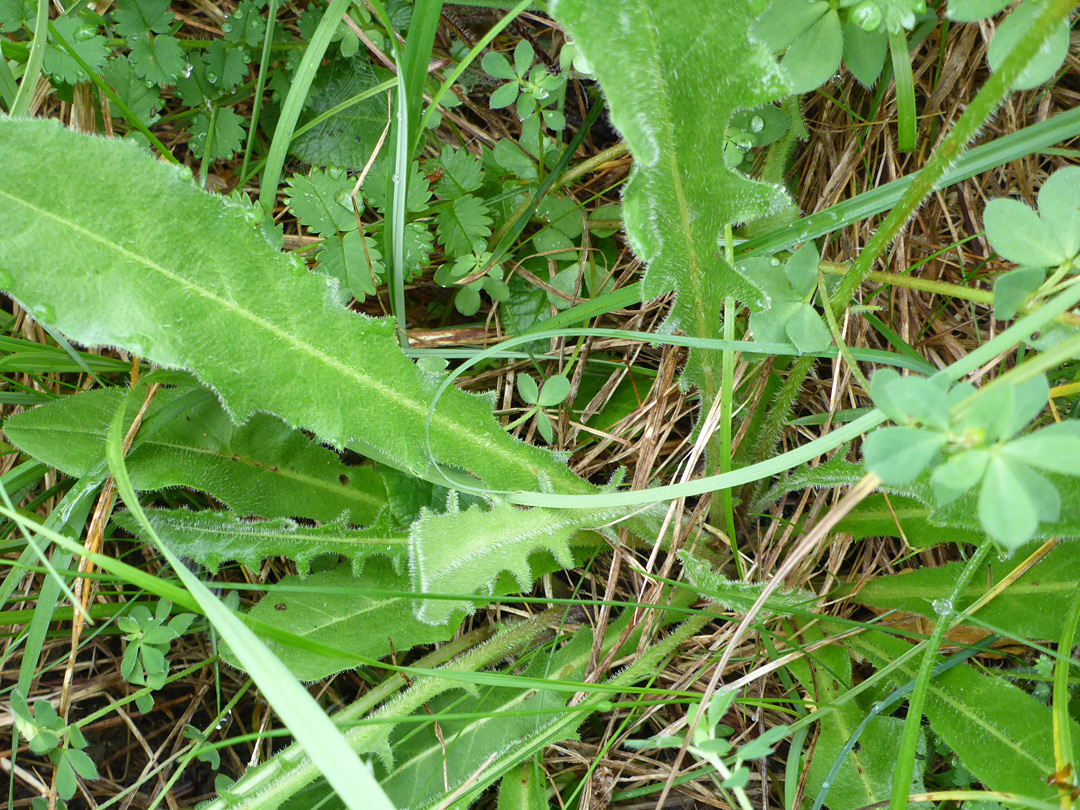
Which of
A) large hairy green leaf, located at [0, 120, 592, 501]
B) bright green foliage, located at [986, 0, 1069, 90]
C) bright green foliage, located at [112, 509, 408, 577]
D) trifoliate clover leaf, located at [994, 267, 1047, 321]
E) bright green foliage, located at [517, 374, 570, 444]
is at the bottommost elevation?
bright green foliage, located at [112, 509, 408, 577]

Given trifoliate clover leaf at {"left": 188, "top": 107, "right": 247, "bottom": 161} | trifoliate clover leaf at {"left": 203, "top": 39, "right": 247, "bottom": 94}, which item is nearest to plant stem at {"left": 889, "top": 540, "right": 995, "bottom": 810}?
trifoliate clover leaf at {"left": 188, "top": 107, "right": 247, "bottom": 161}

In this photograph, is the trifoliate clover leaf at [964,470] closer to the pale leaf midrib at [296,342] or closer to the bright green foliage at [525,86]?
the pale leaf midrib at [296,342]

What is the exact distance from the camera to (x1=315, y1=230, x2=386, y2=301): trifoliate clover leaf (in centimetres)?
218

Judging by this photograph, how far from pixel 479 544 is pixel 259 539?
2.08 feet

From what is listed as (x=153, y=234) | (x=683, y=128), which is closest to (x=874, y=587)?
(x=683, y=128)

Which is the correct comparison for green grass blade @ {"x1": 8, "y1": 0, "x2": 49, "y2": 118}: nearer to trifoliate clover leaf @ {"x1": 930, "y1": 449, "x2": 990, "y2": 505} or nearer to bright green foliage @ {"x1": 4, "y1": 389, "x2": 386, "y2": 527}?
bright green foliage @ {"x1": 4, "y1": 389, "x2": 386, "y2": 527}

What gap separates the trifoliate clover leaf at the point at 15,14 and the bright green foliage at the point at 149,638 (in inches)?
66.2

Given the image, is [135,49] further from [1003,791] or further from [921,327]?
[1003,791]

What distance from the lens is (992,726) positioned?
1.80 m

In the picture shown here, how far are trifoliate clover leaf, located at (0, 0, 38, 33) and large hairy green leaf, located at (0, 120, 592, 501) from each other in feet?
2.88

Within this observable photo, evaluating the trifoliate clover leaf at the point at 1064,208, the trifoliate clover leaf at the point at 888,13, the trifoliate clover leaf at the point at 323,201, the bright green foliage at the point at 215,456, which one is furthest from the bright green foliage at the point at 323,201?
the trifoliate clover leaf at the point at 1064,208

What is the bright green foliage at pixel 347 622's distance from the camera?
2039mm

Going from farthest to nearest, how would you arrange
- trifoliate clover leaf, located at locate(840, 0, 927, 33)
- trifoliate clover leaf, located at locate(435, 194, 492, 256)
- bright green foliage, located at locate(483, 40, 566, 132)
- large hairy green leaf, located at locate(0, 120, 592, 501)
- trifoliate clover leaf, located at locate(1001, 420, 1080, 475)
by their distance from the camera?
trifoliate clover leaf, located at locate(435, 194, 492, 256), bright green foliage, located at locate(483, 40, 566, 132), large hairy green leaf, located at locate(0, 120, 592, 501), trifoliate clover leaf, located at locate(840, 0, 927, 33), trifoliate clover leaf, located at locate(1001, 420, 1080, 475)

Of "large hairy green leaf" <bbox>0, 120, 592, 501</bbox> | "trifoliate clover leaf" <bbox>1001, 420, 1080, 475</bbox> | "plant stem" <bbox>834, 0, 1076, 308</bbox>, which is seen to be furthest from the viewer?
"large hairy green leaf" <bbox>0, 120, 592, 501</bbox>
